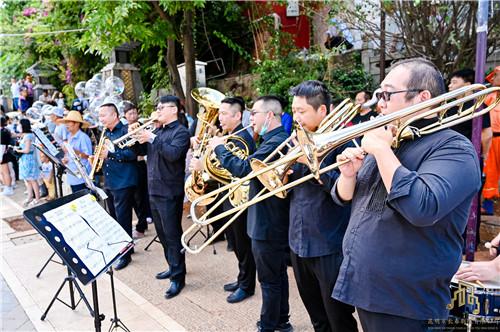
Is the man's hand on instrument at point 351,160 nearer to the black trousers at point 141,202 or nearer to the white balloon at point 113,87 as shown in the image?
the black trousers at point 141,202

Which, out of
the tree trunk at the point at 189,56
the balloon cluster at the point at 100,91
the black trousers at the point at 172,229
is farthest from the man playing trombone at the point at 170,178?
the balloon cluster at the point at 100,91

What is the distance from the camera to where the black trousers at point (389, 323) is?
178 cm

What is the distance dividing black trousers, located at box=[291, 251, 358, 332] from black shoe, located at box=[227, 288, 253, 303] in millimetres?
1406

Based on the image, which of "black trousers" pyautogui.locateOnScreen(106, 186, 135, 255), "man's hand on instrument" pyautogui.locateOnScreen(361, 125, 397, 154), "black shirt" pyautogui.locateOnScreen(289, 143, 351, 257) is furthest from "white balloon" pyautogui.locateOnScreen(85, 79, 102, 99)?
"man's hand on instrument" pyautogui.locateOnScreen(361, 125, 397, 154)

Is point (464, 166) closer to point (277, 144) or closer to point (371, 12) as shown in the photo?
point (277, 144)

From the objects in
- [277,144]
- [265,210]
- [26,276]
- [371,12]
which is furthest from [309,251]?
[371,12]

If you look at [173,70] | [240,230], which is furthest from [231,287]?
[173,70]

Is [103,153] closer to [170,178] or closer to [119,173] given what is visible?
[119,173]

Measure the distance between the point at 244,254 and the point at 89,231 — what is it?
193 centimetres

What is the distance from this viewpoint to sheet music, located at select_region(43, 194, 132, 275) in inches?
103

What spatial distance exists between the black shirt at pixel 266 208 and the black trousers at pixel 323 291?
45cm

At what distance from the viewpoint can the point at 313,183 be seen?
271 cm

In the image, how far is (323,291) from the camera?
8.71 feet

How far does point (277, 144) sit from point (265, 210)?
0.61 metres
